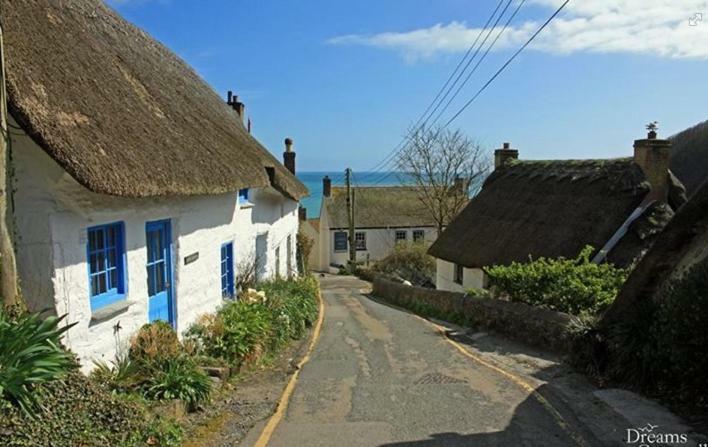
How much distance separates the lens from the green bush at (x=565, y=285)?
1148cm

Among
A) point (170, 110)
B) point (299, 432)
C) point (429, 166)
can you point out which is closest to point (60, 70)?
point (170, 110)

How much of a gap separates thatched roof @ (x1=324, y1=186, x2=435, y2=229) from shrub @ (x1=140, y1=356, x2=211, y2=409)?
120 feet

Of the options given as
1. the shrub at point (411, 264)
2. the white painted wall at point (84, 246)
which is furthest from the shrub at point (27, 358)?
the shrub at point (411, 264)

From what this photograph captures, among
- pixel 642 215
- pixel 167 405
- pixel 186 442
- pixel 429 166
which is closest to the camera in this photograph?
pixel 186 442

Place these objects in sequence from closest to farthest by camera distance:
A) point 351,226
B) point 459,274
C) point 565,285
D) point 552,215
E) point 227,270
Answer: point 565,285 → point 227,270 → point 552,215 → point 459,274 → point 351,226

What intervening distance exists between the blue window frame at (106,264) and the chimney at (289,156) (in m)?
18.3

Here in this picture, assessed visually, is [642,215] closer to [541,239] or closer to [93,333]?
[541,239]

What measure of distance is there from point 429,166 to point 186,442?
Answer: 113 ft

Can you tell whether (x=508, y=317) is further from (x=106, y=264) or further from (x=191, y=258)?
(x=106, y=264)

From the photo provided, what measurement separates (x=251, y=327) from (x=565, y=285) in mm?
6686

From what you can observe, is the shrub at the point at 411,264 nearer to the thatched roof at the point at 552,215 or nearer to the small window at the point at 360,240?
the thatched roof at the point at 552,215

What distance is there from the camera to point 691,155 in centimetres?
2386

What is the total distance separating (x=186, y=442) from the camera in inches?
235

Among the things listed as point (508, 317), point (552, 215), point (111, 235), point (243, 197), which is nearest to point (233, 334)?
point (111, 235)
